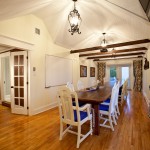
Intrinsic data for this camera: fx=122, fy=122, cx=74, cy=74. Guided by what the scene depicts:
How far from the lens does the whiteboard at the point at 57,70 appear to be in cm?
462

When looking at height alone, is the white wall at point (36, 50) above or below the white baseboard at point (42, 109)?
above

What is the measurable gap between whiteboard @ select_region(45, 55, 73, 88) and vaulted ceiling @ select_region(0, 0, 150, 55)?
2.45 feet

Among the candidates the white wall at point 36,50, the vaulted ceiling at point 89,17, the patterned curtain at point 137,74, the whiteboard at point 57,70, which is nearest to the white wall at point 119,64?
the patterned curtain at point 137,74

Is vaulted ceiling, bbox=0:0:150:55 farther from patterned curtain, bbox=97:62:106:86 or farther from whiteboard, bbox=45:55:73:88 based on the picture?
patterned curtain, bbox=97:62:106:86

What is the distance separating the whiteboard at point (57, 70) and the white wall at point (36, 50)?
203 millimetres

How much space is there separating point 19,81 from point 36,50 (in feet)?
3.83

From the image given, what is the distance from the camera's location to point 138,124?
3094 millimetres

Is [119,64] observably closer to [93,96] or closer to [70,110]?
[93,96]

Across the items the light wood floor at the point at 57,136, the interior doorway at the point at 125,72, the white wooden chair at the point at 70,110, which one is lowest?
the light wood floor at the point at 57,136

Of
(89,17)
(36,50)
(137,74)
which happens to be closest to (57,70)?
(36,50)

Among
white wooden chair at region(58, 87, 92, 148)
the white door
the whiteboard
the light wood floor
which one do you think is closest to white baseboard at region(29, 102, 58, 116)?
the white door

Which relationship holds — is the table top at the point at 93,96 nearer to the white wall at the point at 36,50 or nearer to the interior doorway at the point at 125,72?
the white wall at the point at 36,50

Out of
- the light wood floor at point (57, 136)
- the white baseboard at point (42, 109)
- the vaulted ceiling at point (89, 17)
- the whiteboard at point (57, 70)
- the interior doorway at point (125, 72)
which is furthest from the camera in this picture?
the interior doorway at point (125, 72)

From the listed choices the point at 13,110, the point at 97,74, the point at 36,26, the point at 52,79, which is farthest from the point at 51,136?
the point at 97,74
